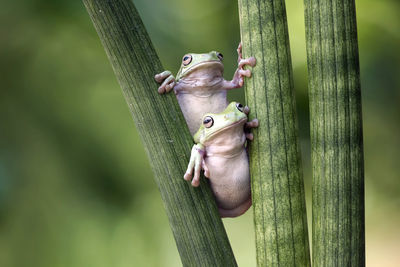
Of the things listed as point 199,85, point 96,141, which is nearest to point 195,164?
point 199,85

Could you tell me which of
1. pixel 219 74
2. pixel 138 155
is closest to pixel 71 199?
pixel 138 155

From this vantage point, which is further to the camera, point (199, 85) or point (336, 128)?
point (199, 85)

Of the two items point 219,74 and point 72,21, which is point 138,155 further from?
point 219,74

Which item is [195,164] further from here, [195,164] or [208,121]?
[208,121]

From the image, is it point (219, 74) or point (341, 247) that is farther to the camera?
point (219, 74)

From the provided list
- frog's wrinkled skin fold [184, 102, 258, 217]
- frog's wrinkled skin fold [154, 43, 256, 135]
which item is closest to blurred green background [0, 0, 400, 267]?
frog's wrinkled skin fold [154, 43, 256, 135]

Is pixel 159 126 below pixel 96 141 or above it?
above

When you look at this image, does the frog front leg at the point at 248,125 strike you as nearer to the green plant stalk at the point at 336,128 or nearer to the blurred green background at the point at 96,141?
the green plant stalk at the point at 336,128
